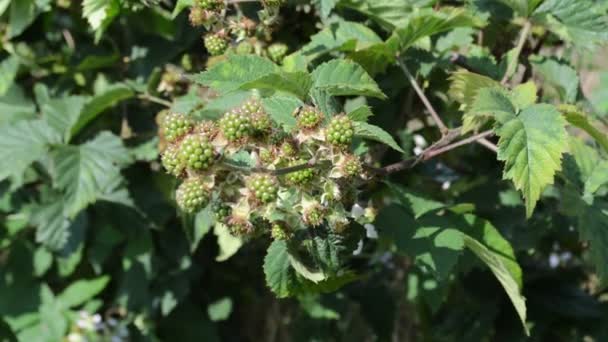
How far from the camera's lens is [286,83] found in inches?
49.8

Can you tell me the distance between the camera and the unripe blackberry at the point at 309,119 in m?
1.12

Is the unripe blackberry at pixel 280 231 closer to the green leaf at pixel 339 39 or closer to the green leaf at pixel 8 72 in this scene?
the green leaf at pixel 339 39

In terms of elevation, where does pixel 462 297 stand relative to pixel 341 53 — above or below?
below

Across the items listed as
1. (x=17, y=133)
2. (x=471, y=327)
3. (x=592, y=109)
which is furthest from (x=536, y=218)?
(x=17, y=133)

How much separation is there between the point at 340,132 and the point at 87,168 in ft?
3.08

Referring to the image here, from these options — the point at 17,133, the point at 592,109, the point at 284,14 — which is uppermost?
the point at 284,14

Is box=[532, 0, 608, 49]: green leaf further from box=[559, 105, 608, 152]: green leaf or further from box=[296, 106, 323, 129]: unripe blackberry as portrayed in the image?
box=[296, 106, 323, 129]: unripe blackberry

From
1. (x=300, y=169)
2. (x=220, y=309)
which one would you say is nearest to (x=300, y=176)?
(x=300, y=169)

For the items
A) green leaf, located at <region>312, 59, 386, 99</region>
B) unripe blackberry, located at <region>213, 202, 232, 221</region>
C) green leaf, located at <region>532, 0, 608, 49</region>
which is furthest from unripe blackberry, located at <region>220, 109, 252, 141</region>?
green leaf, located at <region>532, 0, 608, 49</region>

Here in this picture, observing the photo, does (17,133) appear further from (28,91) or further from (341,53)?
(341,53)

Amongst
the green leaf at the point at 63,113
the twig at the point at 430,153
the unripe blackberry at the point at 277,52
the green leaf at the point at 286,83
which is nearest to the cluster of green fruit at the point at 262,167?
the green leaf at the point at 286,83

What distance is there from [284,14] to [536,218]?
0.78 m

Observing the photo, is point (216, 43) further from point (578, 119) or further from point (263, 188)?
point (578, 119)

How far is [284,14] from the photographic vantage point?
1771mm
